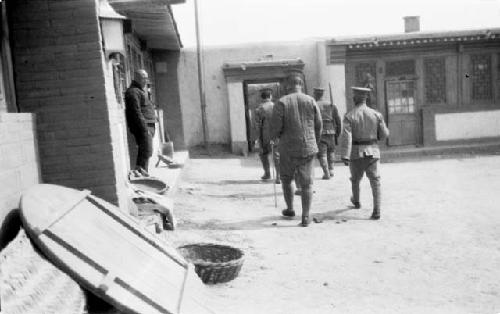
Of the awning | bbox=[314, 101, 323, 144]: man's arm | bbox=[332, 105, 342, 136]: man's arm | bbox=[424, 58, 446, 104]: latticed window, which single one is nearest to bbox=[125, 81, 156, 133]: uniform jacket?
the awning

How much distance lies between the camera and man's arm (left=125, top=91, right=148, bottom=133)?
7457 millimetres

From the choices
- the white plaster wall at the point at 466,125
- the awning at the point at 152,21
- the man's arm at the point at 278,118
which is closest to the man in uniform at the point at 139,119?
the awning at the point at 152,21

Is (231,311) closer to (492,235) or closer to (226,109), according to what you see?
(492,235)

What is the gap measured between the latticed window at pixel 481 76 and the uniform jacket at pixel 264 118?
9.36 metres

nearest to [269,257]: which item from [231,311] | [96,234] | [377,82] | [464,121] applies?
[231,311]

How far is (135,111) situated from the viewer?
745cm

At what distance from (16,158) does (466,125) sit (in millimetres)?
15529

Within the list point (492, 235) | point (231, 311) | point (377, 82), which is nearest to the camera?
point (231, 311)

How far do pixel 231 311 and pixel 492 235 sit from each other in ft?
11.9

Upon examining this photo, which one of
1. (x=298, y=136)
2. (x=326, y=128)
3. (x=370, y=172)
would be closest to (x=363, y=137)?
(x=370, y=172)

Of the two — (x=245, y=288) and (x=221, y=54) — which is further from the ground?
(x=221, y=54)

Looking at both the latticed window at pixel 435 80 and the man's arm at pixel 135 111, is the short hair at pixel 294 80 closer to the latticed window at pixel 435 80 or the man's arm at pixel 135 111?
the man's arm at pixel 135 111

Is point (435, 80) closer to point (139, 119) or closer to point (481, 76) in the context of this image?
point (481, 76)

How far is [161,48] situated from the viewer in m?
16.0
